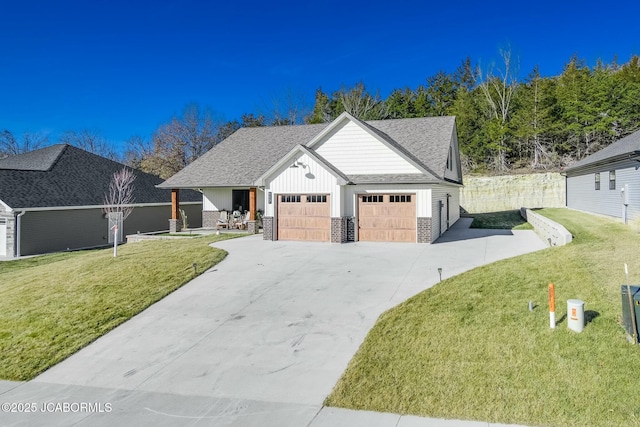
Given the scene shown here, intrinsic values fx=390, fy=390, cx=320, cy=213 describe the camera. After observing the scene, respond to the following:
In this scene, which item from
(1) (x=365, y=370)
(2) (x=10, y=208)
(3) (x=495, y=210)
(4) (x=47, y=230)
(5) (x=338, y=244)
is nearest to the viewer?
(1) (x=365, y=370)

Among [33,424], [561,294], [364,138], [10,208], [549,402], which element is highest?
[364,138]

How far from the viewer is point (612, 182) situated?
18.7 m

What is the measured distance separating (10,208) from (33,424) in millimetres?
19405

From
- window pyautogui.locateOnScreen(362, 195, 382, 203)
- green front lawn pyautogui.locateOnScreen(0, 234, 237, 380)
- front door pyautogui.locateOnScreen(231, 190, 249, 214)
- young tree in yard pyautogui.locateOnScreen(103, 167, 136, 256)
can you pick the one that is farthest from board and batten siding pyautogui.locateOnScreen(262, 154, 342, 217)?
young tree in yard pyautogui.locateOnScreen(103, 167, 136, 256)

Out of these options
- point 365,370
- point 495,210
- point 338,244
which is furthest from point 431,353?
point 495,210

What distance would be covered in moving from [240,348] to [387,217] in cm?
1081

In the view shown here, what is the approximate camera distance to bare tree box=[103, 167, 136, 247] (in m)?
24.2

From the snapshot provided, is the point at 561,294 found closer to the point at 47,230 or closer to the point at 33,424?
the point at 33,424

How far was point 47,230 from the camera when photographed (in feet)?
71.6

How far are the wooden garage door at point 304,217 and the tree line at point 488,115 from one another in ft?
88.1

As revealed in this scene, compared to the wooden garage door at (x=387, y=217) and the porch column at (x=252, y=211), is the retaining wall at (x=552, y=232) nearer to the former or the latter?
the wooden garage door at (x=387, y=217)

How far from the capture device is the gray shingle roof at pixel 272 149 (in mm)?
19266

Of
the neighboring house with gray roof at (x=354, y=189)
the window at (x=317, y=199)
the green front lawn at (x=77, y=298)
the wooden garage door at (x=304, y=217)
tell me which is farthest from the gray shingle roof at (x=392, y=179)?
the green front lawn at (x=77, y=298)

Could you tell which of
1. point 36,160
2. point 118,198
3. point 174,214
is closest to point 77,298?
point 174,214
